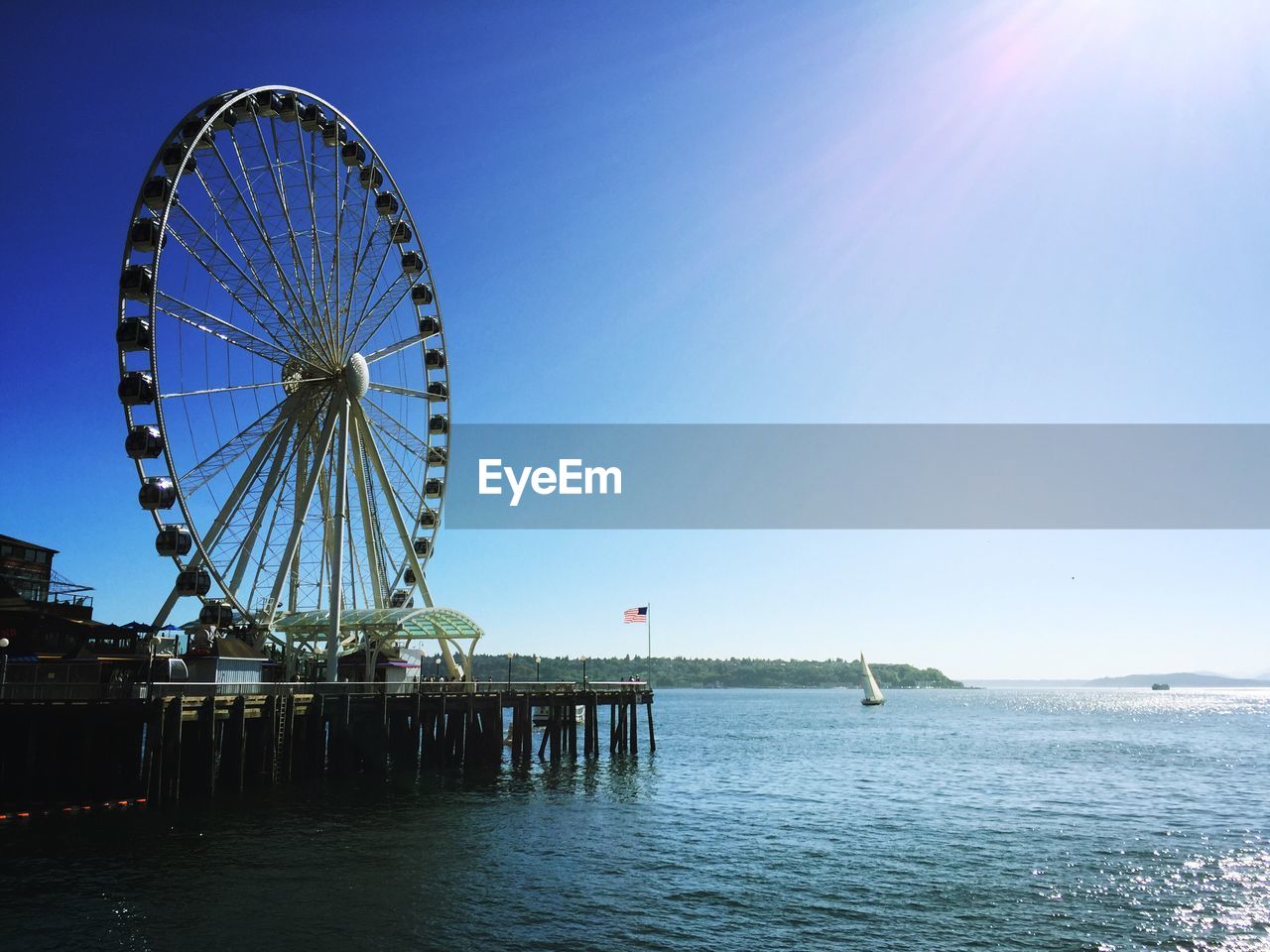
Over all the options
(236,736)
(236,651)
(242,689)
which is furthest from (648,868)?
(236,651)

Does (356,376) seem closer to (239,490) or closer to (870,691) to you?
(239,490)

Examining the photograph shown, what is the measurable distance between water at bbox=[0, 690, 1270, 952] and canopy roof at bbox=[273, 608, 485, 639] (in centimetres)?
1007

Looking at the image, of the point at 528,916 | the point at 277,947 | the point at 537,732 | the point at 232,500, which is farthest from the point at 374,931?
the point at 537,732

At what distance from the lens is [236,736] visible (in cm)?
3909

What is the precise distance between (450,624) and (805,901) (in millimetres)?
34565

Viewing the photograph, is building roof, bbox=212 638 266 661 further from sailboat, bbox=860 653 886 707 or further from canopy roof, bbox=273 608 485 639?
sailboat, bbox=860 653 886 707

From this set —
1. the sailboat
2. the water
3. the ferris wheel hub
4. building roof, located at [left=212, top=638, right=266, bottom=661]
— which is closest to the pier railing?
building roof, located at [left=212, top=638, right=266, bottom=661]

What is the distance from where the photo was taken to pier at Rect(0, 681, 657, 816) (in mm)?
34906

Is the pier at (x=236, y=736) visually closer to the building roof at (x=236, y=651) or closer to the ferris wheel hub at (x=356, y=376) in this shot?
the building roof at (x=236, y=651)

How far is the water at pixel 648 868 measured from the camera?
22.1m

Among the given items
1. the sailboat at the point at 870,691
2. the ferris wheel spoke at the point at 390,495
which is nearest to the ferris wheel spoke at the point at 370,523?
the ferris wheel spoke at the point at 390,495

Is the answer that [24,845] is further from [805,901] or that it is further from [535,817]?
[805,901]

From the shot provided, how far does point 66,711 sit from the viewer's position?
116 feet

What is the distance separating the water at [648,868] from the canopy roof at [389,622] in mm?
10073
